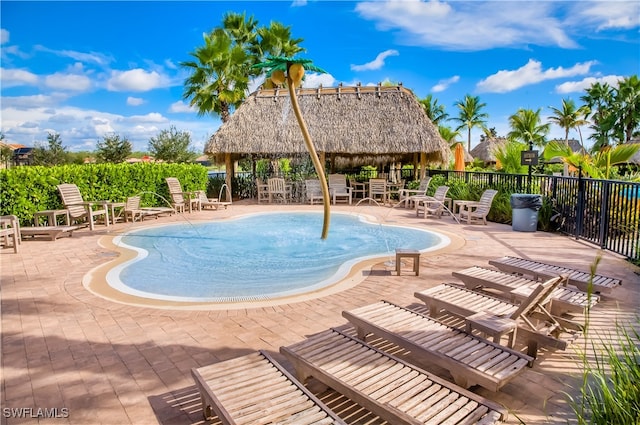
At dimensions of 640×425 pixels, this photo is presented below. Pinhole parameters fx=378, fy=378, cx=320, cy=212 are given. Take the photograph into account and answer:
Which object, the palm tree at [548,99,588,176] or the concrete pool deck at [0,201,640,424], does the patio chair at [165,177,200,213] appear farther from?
the palm tree at [548,99,588,176]

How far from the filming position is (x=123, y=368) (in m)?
3.01

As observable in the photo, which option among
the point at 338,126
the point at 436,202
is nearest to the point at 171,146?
the point at 338,126

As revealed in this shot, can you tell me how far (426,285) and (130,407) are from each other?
3660 mm

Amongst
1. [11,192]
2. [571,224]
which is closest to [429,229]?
[571,224]

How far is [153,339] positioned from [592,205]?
8.29m

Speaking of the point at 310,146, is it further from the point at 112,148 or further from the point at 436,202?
the point at 112,148

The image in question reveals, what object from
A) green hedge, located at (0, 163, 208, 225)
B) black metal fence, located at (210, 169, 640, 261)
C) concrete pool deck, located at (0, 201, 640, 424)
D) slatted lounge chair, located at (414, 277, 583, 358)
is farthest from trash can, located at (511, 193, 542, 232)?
green hedge, located at (0, 163, 208, 225)

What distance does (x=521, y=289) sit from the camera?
157 inches

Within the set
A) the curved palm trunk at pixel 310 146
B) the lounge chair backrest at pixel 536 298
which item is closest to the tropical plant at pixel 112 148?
the curved palm trunk at pixel 310 146

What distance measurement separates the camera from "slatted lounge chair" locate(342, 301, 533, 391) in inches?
96.3

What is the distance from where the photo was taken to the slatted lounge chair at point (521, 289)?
3514 millimetres

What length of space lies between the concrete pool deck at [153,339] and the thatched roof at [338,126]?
9427 millimetres

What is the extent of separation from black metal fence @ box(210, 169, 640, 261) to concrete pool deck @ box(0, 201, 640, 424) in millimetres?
510

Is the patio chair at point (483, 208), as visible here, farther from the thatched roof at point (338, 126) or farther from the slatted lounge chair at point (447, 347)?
the slatted lounge chair at point (447, 347)
